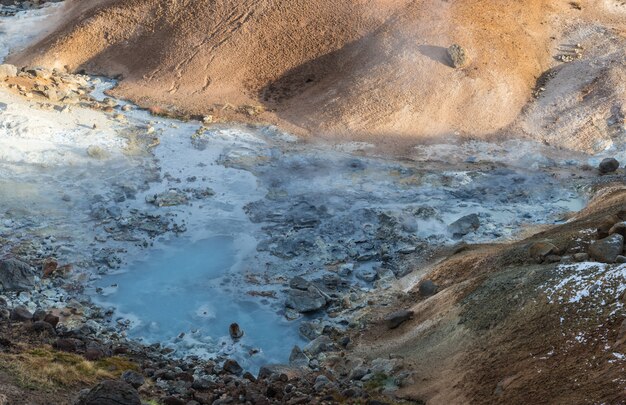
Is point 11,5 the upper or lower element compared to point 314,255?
upper

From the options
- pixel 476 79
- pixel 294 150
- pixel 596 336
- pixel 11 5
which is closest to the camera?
pixel 596 336

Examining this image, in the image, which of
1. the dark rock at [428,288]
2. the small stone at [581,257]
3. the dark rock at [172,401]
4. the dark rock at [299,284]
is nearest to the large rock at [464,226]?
the dark rock at [428,288]

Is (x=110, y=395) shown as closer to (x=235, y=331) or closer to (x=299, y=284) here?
(x=235, y=331)

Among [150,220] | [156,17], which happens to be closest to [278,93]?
[156,17]

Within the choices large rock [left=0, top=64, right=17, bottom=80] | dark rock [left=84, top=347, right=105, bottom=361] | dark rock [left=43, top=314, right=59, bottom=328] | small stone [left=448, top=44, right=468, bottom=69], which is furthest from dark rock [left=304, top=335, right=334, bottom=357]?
large rock [left=0, top=64, right=17, bottom=80]

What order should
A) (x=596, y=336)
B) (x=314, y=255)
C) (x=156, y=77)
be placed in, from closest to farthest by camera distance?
(x=596, y=336) < (x=314, y=255) < (x=156, y=77)

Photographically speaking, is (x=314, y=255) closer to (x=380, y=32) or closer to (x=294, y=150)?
(x=294, y=150)

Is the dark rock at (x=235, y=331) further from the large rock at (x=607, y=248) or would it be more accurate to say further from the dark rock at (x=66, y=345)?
the large rock at (x=607, y=248)
